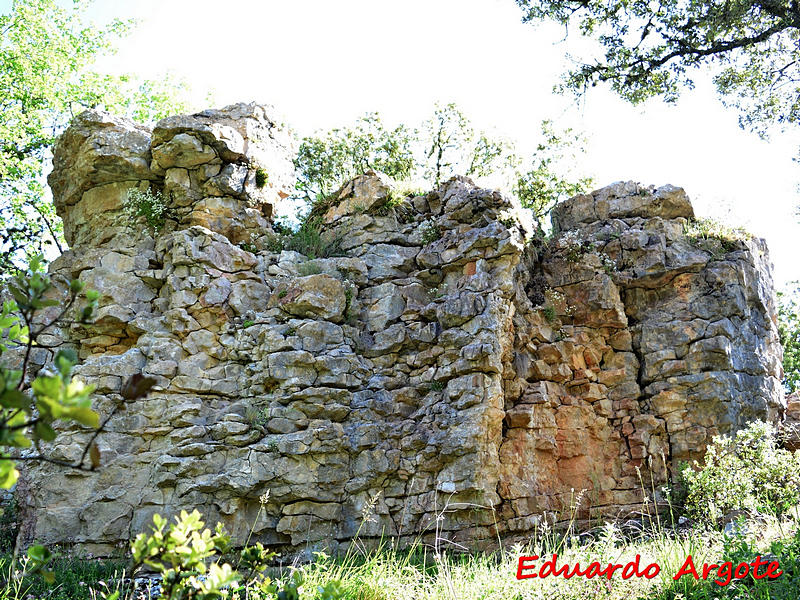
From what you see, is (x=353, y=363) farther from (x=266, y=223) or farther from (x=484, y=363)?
(x=266, y=223)

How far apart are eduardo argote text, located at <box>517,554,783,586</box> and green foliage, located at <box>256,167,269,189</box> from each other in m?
7.79

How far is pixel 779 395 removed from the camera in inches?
396

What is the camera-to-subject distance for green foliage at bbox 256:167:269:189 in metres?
11.1

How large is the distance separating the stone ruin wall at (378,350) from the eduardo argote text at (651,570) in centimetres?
279

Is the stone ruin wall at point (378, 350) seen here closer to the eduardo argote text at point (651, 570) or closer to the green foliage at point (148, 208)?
the green foliage at point (148, 208)

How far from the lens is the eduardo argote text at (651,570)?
470 centimetres

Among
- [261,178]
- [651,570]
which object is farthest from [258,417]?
[651,570]

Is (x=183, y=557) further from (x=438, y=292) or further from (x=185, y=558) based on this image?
(x=438, y=292)

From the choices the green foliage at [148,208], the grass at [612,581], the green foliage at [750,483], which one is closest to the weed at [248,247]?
the green foliage at [148,208]

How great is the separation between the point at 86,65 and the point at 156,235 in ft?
38.9

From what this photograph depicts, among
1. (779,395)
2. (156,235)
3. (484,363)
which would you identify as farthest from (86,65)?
(779,395)

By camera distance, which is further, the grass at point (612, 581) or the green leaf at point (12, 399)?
the grass at point (612, 581)

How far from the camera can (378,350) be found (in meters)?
9.69

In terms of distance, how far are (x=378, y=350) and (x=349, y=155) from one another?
9.08 m
